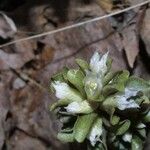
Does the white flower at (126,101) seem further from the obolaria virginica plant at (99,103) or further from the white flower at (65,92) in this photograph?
the white flower at (65,92)

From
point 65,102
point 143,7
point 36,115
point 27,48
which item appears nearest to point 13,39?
point 27,48

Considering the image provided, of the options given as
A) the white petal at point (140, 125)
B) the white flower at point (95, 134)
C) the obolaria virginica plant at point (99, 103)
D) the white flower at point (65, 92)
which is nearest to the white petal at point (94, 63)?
the obolaria virginica plant at point (99, 103)

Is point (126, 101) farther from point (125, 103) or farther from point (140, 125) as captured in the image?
point (140, 125)

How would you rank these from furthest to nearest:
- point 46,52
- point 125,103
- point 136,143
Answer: point 46,52 < point 136,143 < point 125,103

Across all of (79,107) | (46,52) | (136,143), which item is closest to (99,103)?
(79,107)

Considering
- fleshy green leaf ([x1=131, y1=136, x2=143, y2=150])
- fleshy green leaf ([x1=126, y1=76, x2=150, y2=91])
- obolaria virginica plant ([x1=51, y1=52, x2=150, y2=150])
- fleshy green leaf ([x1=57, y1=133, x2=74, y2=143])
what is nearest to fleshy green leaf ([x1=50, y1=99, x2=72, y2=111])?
obolaria virginica plant ([x1=51, y1=52, x2=150, y2=150])

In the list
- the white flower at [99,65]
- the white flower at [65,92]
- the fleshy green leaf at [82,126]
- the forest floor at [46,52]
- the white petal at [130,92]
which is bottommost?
the forest floor at [46,52]

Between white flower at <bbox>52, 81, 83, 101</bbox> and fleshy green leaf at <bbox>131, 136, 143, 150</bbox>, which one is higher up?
white flower at <bbox>52, 81, 83, 101</bbox>

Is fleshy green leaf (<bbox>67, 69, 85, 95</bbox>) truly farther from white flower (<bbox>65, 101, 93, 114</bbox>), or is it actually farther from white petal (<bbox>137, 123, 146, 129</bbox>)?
white petal (<bbox>137, 123, 146, 129</bbox>)
